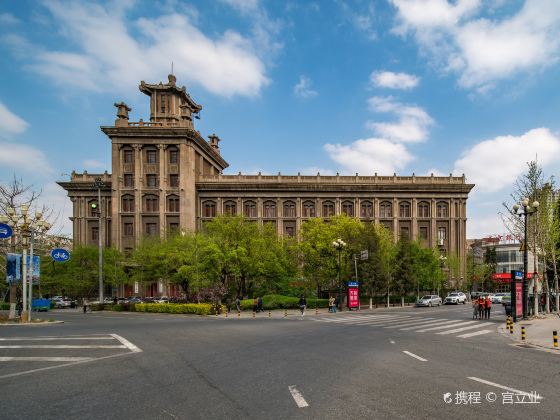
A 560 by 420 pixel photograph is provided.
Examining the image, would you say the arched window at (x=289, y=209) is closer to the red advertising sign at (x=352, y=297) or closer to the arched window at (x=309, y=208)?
the arched window at (x=309, y=208)

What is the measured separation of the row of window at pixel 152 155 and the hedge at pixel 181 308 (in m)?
30.3

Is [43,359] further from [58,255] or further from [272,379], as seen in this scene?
[58,255]

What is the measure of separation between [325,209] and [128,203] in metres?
31.6

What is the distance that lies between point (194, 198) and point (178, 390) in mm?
61391

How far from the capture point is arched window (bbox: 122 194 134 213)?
65.1m

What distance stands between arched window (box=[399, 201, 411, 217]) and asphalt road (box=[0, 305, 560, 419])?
57716mm

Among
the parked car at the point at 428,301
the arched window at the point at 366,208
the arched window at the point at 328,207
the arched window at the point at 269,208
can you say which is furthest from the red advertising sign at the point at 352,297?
the arched window at the point at 366,208

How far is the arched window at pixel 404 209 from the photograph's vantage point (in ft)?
235

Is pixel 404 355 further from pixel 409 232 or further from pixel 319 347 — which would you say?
pixel 409 232

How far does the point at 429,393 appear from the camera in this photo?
7.84 metres

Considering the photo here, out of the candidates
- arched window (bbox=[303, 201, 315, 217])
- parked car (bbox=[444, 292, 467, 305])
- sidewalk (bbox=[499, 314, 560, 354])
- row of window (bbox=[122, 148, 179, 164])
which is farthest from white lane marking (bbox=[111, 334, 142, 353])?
arched window (bbox=[303, 201, 315, 217])

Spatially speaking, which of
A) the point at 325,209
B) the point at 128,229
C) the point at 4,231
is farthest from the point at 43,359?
the point at 325,209

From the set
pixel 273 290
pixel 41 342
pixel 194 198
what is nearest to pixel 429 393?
pixel 41 342

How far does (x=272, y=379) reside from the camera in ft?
29.4
